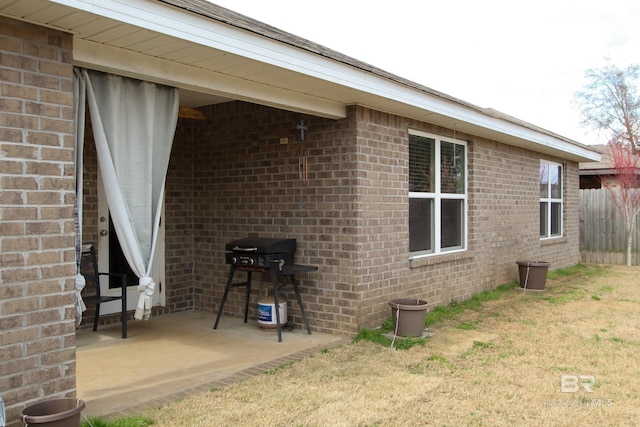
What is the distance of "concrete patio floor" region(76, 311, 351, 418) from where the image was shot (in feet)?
12.9

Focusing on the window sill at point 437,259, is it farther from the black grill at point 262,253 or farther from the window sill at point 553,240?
the window sill at point 553,240

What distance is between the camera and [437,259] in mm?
7051

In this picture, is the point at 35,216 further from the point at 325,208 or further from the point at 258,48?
the point at 325,208

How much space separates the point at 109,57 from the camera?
368 centimetres

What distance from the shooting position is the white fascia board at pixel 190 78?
3605 mm

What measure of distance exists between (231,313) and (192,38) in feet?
13.3

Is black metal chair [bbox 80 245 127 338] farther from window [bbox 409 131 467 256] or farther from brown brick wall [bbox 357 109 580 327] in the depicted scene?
window [bbox 409 131 467 256]

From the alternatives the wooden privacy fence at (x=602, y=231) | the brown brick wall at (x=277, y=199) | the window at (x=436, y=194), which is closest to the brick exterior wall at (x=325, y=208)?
the brown brick wall at (x=277, y=199)

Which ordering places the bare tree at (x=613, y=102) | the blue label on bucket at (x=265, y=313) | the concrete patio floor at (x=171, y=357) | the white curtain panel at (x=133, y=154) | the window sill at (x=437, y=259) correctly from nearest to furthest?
the white curtain panel at (x=133, y=154) → the concrete patio floor at (x=171, y=357) → the blue label on bucket at (x=265, y=313) → the window sill at (x=437, y=259) → the bare tree at (x=613, y=102)

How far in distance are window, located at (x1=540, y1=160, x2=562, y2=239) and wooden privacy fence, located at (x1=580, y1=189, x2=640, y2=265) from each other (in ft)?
8.84

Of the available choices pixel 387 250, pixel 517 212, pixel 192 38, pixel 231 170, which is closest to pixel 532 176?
pixel 517 212

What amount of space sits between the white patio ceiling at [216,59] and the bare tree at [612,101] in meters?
22.9

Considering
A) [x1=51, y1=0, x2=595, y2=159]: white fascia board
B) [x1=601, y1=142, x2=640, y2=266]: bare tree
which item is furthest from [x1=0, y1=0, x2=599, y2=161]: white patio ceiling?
[x1=601, y1=142, x2=640, y2=266]: bare tree

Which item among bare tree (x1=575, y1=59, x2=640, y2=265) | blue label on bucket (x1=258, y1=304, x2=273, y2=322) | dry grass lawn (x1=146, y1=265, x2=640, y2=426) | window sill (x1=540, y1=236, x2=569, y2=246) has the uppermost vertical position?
bare tree (x1=575, y1=59, x2=640, y2=265)
